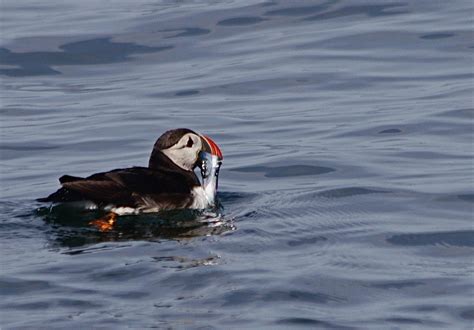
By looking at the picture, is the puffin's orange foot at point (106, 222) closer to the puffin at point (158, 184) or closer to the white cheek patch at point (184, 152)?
the puffin at point (158, 184)

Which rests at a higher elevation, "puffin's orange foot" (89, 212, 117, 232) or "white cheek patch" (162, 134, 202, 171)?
"white cheek patch" (162, 134, 202, 171)

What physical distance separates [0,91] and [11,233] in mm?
7667

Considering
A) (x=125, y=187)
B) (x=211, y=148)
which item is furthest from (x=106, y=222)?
(x=211, y=148)

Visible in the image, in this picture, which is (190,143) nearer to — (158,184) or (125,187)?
(158,184)

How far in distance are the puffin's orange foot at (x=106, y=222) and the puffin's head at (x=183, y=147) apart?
96cm

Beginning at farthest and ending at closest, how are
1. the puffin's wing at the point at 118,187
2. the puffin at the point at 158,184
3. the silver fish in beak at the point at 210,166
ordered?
the silver fish in beak at the point at 210,166 → the puffin at the point at 158,184 → the puffin's wing at the point at 118,187

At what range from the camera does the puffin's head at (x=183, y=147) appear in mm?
11219

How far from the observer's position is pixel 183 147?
11258 millimetres

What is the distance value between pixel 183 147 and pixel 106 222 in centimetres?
120

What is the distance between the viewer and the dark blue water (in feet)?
27.1

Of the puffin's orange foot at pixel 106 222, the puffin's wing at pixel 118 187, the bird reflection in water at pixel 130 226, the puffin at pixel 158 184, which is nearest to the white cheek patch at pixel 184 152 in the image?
the puffin at pixel 158 184

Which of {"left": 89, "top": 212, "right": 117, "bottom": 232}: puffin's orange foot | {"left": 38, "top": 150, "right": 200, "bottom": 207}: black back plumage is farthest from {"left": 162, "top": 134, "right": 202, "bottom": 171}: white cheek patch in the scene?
{"left": 89, "top": 212, "right": 117, "bottom": 232}: puffin's orange foot

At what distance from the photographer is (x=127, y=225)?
10359 mm

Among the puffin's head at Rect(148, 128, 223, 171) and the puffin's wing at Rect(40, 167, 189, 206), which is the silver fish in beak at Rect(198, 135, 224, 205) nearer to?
the puffin's head at Rect(148, 128, 223, 171)
